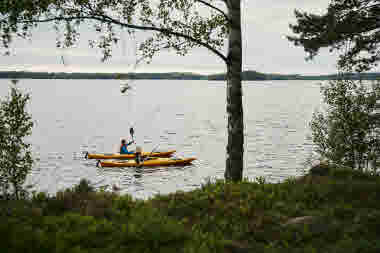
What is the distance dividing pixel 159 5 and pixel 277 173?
1105 inches

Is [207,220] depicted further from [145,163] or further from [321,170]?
[145,163]

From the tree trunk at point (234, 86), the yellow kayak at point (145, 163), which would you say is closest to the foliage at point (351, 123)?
the tree trunk at point (234, 86)

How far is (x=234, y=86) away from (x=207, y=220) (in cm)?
446

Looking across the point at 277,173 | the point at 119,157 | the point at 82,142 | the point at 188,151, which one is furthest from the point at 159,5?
the point at 82,142

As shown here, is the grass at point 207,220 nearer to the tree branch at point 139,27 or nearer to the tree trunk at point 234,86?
the tree trunk at point 234,86

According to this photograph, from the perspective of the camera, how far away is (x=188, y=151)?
48.9 m

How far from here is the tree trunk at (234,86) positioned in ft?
34.2

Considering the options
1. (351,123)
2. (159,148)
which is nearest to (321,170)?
(351,123)

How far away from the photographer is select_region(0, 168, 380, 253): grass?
5.61 m

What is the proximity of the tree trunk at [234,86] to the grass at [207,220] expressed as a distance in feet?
5.04

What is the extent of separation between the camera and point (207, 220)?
7.13 m

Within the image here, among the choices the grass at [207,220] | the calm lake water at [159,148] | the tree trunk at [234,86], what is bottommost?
the calm lake water at [159,148]

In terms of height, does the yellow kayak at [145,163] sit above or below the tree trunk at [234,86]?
below

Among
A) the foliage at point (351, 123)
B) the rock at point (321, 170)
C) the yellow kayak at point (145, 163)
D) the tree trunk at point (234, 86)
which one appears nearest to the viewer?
the tree trunk at point (234, 86)
